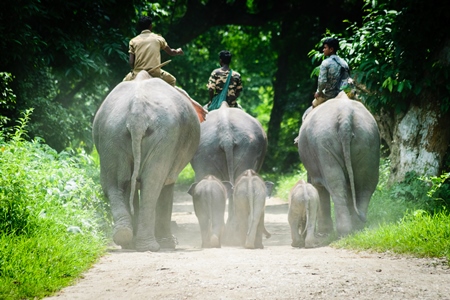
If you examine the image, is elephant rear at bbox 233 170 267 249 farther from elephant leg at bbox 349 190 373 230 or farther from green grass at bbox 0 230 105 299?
green grass at bbox 0 230 105 299

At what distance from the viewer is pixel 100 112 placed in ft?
29.3

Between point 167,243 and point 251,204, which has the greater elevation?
point 251,204

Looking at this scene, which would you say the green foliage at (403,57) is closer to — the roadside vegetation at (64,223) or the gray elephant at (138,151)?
the roadside vegetation at (64,223)

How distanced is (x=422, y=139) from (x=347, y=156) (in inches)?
97.5

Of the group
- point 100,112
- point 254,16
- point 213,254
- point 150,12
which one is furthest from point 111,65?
point 213,254

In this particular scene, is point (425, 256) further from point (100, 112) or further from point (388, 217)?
point (100, 112)

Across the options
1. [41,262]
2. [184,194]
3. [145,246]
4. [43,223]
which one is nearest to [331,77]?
[145,246]

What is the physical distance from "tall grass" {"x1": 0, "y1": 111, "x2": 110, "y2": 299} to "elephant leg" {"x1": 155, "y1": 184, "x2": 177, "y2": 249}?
704mm

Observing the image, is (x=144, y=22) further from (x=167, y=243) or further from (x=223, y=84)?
(x=167, y=243)

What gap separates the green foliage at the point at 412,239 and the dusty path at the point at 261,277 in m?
0.19

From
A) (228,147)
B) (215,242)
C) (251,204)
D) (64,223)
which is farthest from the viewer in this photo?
(228,147)

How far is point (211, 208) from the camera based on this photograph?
933 centimetres

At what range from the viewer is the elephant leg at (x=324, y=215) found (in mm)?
10234

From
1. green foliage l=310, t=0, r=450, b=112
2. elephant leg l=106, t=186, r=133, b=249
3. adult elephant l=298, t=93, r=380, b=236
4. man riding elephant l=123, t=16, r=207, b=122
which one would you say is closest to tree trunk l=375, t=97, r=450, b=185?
green foliage l=310, t=0, r=450, b=112
